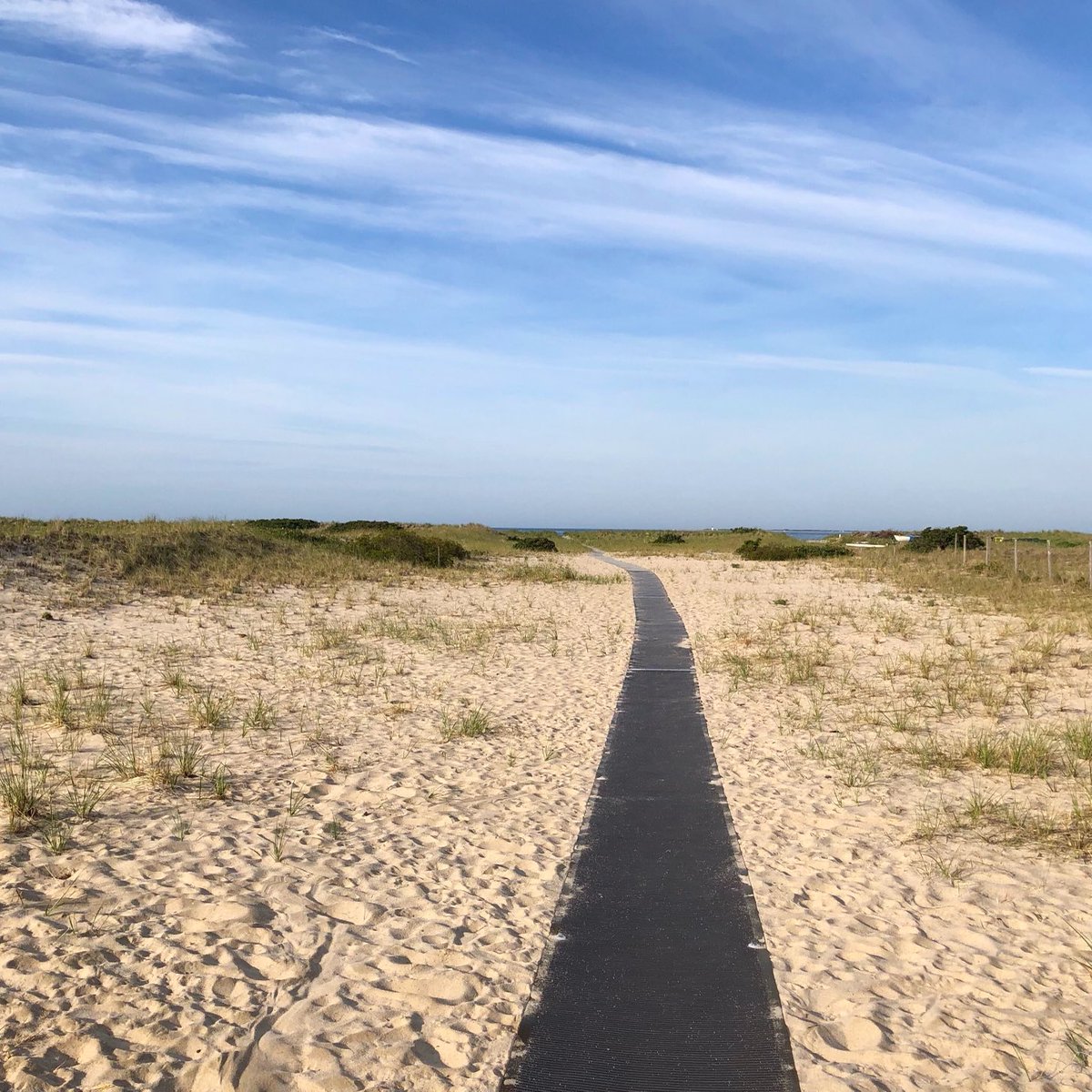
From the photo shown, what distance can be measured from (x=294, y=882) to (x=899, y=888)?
3851 mm

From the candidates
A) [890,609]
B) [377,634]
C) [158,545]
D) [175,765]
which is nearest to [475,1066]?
[175,765]

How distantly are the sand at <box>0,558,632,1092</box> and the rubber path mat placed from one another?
20cm

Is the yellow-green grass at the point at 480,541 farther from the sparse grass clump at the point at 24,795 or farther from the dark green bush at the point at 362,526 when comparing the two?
the sparse grass clump at the point at 24,795

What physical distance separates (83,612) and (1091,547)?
2450 centimetres

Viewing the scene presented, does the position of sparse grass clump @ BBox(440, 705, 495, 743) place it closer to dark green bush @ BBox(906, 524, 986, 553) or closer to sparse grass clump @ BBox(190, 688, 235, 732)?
sparse grass clump @ BBox(190, 688, 235, 732)

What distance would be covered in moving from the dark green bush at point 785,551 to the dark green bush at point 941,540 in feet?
11.9

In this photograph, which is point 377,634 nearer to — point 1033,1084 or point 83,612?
point 83,612

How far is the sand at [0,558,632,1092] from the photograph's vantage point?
406cm

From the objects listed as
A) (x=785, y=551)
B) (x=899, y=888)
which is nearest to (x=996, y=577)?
(x=785, y=551)

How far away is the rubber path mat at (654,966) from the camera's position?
3910 millimetres

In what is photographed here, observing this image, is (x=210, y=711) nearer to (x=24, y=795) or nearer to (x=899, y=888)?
(x=24, y=795)

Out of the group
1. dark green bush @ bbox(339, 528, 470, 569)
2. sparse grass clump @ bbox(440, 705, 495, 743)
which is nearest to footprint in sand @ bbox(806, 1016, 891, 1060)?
sparse grass clump @ bbox(440, 705, 495, 743)

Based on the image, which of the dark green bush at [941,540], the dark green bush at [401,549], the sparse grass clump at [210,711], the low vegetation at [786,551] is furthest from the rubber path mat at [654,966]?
the dark green bush at [941,540]

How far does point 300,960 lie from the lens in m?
4.89
